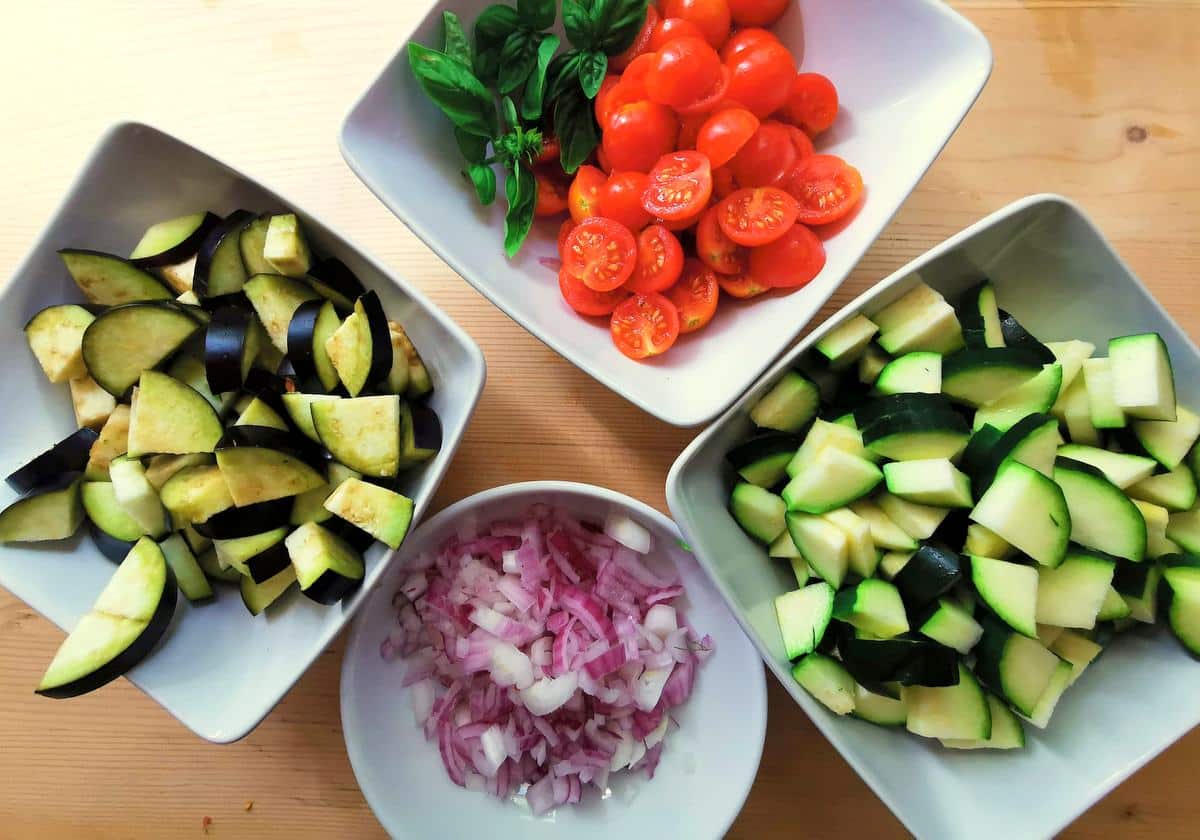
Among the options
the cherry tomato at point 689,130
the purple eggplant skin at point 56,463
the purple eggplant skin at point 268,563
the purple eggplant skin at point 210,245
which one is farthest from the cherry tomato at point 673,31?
the purple eggplant skin at point 56,463

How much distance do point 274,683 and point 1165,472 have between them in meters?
1.35

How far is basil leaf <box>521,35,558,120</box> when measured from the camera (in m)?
1.15

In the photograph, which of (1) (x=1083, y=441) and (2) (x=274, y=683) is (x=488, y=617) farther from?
(1) (x=1083, y=441)

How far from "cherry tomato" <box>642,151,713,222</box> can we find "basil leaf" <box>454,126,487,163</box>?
0.88ft

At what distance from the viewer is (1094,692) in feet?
3.84

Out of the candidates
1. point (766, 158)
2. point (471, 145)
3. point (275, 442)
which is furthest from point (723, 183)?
point (275, 442)

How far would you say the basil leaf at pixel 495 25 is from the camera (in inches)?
45.5

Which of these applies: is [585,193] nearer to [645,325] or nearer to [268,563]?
[645,325]

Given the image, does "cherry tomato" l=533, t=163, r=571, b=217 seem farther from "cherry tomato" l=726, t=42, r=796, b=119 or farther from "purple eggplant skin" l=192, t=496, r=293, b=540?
"purple eggplant skin" l=192, t=496, r=293, b=540

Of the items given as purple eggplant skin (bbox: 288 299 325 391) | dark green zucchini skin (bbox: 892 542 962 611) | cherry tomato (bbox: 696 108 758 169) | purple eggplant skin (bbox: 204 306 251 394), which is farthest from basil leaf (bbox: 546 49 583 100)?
dark green zucchini skin (bbox: 892 542 962 611)

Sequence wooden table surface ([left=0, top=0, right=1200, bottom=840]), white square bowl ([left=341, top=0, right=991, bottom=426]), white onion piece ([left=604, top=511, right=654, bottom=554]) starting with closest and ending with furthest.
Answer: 1. white square bowl ([left=341, top=0, right=991, bottom=426])
2. white onion piece ([left=604, top=511, right=654, bottom=554])
3. wooden table surface ([left=0, top=0, right=1200, bottom=840])

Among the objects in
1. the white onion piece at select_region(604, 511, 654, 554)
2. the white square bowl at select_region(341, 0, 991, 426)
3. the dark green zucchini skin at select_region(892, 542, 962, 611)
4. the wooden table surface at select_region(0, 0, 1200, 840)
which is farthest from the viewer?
the wooden table surface at select_region(0, 0, 1200, 840)

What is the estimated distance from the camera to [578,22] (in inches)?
45.6

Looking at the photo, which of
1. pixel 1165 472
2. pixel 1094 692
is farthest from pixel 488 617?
pixel 1165 472
